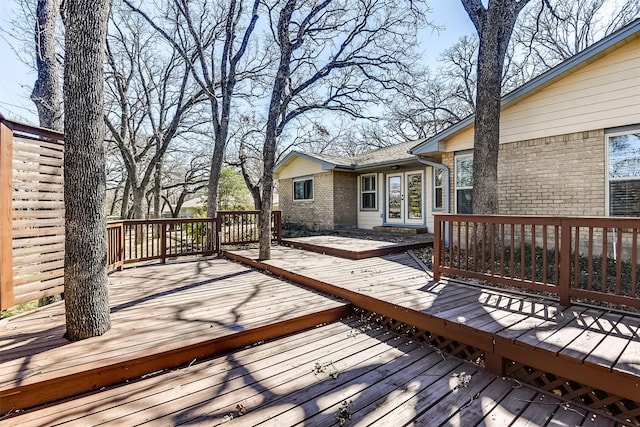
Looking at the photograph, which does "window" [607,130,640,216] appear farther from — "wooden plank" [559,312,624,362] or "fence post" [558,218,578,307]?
"wooden plank" [559,312,624,362]

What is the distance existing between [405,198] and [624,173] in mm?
5610

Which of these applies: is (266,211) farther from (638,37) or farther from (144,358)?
(638,37)

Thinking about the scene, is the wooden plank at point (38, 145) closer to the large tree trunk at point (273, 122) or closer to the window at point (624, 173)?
the large tree trunk at point (273, 122)

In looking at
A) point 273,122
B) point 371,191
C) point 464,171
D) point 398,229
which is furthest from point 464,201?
point 273,122

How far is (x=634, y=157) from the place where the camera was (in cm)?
551

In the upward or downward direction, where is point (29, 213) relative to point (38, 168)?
downward

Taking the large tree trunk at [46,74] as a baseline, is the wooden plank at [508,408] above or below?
A: below

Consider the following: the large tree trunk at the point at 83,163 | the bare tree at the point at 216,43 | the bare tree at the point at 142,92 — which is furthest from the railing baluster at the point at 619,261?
the bare tree at the point at 142,92

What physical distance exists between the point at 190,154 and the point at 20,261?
17680 millimetres

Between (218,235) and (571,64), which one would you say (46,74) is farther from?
(571,64)

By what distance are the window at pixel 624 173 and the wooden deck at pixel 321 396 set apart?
199 inches

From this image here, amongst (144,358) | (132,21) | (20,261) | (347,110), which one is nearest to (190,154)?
(132,21)

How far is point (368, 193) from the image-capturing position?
12102mm

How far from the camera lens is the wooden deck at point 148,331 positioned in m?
2.40
